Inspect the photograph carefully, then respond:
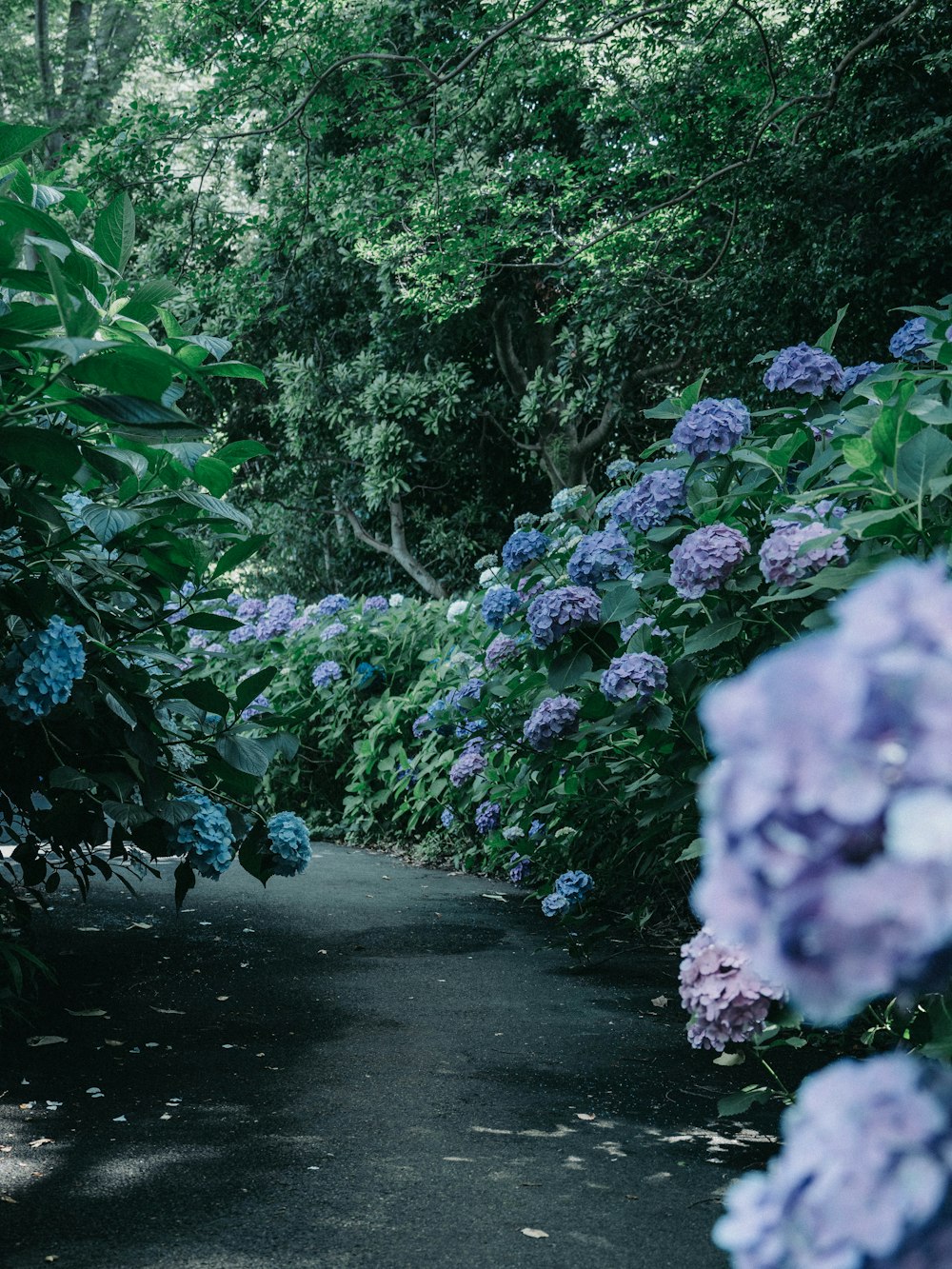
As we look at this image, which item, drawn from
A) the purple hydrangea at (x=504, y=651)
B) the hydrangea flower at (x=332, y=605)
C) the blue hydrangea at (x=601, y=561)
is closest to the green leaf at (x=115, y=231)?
the blue hydrangea at (x=601, y=561)

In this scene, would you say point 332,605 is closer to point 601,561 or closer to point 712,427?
point 601,561

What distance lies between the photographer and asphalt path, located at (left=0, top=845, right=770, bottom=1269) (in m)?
2.03

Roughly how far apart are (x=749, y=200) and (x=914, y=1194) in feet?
27.4

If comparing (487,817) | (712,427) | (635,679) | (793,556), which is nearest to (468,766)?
(487,817)

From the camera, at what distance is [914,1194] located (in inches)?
19.9

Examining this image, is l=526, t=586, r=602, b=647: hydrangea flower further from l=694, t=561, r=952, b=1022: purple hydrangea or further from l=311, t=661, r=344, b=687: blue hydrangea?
l=311, t=661, r=344, b=687: blue hydrangea

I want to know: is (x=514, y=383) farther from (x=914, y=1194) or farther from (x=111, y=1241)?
(x=914, y=1194)

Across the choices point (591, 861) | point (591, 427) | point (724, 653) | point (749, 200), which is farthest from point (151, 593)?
point (591, 427)

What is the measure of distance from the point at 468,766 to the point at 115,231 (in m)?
2.59

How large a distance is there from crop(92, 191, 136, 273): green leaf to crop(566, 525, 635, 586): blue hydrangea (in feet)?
4.54

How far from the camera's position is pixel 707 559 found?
250 centimetres

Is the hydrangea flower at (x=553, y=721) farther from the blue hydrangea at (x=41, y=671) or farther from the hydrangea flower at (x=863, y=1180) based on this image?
the hydrangea flower at (x=863, y=1180)

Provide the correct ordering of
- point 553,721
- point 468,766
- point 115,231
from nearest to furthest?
point 115,231 → point 553,721 → point 468,766

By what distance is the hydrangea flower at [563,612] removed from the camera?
10.1 ft
